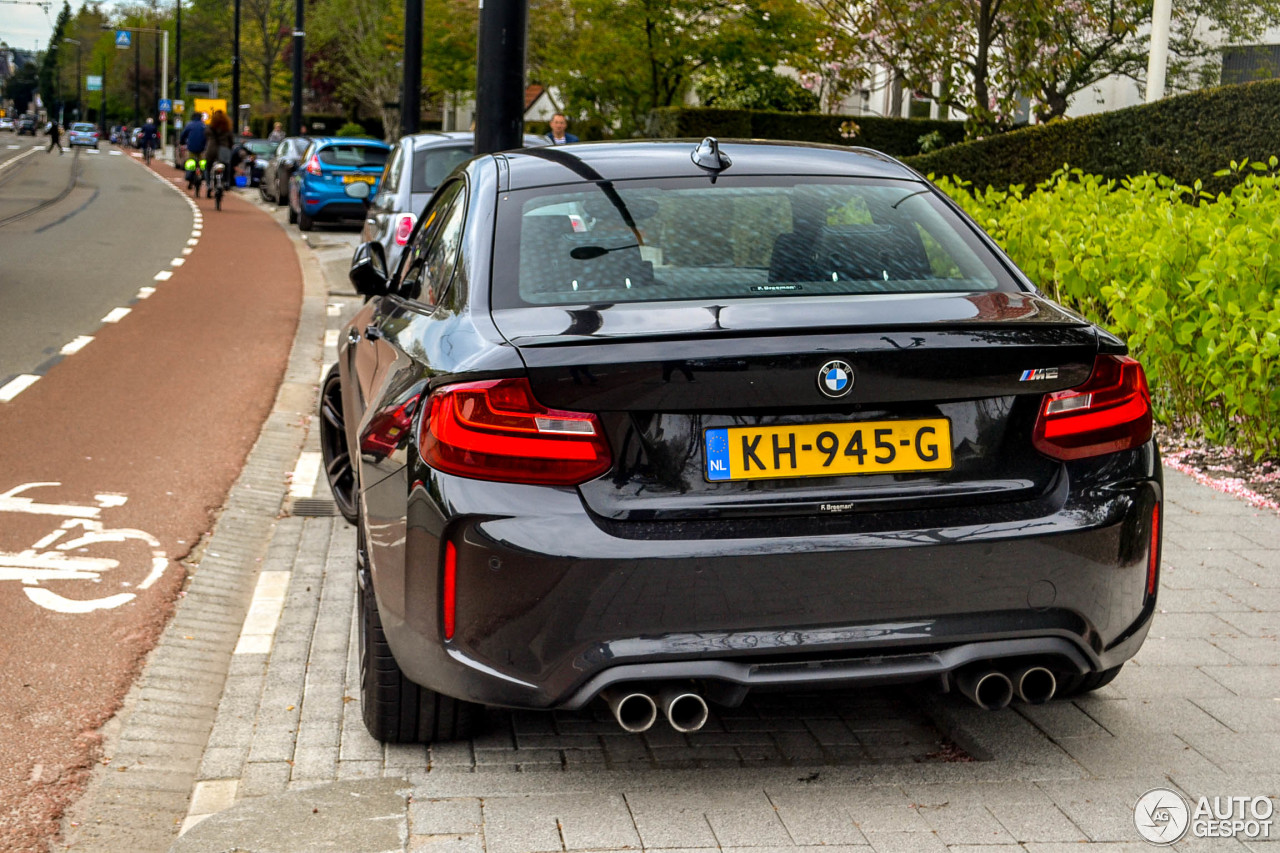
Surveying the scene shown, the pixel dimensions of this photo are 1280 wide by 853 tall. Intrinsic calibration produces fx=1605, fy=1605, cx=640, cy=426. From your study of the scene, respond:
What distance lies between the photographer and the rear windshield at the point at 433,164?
13896 millimetres

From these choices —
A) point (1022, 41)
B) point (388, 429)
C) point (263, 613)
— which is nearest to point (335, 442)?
point (263, 613)

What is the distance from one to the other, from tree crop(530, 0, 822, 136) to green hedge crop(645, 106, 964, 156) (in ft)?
3.94

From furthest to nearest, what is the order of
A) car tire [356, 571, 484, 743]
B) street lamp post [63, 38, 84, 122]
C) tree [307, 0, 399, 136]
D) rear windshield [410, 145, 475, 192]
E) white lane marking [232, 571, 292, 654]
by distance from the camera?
street lamp post [63, 38, 84, 122], tree [307, 0, 399, 136], rear windshield [410, 145, 475, 192], white lane marking [232, 571, 292, 654], car tire [356, 571, 484, 743]

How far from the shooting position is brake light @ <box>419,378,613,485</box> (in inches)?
134

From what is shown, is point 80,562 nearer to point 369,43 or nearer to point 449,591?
point 449,591

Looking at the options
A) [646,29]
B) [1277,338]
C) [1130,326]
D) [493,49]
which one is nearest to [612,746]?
[1277,338]

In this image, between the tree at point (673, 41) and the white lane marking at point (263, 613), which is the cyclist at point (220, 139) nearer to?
the tree at point (673, 41)

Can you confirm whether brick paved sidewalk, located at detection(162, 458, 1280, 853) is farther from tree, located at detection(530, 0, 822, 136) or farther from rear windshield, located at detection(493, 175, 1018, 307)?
tree, located at detection(530, 0, 822, 136)

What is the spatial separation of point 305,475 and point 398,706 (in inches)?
168

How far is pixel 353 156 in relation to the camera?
2583 cm

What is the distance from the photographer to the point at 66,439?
8.56 meters

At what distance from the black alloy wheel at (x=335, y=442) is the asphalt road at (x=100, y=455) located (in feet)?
2.05

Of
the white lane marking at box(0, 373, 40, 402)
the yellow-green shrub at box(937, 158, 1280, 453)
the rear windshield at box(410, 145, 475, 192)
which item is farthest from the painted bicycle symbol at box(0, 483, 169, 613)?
the rear windshield at box(410, 145, 475, 192)

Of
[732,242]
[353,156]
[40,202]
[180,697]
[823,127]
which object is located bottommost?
[180,697]
